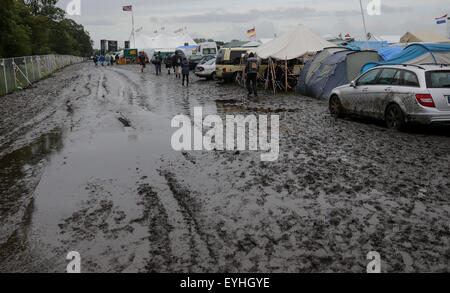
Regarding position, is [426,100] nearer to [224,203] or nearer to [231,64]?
[224,203]

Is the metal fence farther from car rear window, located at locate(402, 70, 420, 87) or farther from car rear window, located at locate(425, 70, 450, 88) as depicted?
car rear window, located at locate(425, 70, 450, 88)

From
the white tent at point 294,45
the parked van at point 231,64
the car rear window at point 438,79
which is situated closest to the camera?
the car rear window at point 438,79

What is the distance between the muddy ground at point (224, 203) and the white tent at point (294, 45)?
11.6 m

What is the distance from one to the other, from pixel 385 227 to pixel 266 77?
754 inches

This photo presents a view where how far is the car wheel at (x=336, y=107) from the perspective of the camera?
41.2ft

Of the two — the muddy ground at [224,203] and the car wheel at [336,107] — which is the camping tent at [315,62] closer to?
the car wheel at [336,107]

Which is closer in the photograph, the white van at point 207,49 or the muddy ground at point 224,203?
the muddy ground at point 224,203

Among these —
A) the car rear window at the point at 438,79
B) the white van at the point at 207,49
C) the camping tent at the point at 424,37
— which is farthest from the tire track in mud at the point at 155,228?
the white van at the point at 207,49

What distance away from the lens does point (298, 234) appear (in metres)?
4.40

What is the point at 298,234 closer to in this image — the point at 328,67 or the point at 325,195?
the point at 325,195

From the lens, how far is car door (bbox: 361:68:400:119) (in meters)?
10.4

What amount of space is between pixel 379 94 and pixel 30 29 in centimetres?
5124
